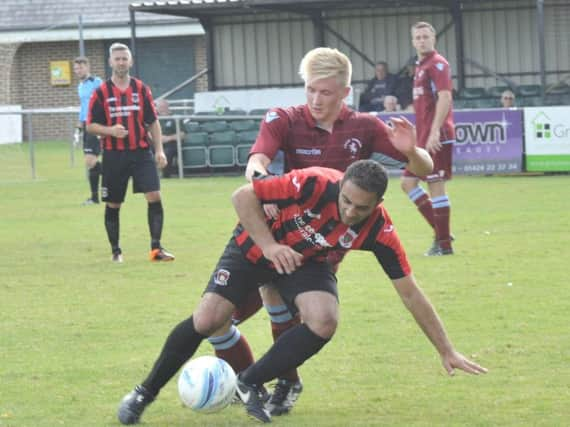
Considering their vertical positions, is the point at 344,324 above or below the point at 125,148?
below

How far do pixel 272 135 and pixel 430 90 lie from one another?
20.4ft

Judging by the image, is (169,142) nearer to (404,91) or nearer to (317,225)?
(404,91)

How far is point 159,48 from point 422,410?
3476cm

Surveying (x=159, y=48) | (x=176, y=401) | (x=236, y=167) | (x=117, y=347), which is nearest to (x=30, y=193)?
(x=236, y=167)

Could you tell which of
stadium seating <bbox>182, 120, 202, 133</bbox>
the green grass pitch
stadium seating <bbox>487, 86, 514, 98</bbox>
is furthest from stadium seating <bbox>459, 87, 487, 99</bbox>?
the green grass pitch

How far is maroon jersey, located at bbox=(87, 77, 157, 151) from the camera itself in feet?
42.2

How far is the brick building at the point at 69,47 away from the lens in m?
39.8

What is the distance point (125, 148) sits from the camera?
12844mm

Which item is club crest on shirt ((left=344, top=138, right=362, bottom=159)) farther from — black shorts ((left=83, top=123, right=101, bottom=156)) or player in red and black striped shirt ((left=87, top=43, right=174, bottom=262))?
black shorts ((left=83, top=123, right=101, bottom=156))

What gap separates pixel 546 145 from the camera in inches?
837

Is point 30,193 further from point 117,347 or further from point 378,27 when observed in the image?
point 117,347

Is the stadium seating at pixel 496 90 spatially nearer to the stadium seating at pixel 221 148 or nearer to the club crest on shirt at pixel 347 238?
the stadium seating at pixel 221 148

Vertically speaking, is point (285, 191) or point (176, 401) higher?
point (285, 191)

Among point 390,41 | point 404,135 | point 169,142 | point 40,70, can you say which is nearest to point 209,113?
point 169,142
